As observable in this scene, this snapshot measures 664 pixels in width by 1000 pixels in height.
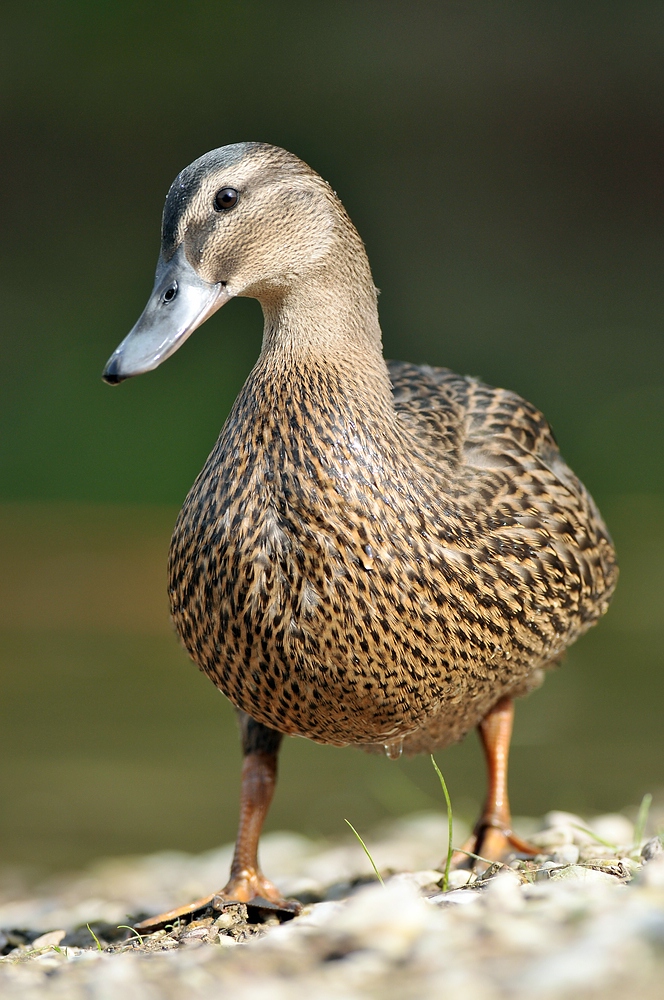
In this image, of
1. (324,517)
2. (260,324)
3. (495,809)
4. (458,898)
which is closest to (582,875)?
(458,898)

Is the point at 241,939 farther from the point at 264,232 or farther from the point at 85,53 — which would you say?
the point at 85,53

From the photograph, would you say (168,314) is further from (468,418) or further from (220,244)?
(468,418)

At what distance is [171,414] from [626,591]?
13.3 ft

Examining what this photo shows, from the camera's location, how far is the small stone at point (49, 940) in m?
3.23

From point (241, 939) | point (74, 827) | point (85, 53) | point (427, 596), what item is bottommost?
point (74, 827)

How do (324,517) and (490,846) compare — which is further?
(490,846)

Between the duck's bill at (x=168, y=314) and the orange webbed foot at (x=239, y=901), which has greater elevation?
the duck's bill at (x=168, y=314)

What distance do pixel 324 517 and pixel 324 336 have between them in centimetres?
45

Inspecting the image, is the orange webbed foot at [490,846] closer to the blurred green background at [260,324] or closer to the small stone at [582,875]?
the small stone at [582,875]

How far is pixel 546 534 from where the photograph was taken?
3.24m

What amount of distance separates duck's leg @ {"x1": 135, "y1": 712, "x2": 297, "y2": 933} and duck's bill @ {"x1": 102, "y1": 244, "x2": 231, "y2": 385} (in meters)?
1.16

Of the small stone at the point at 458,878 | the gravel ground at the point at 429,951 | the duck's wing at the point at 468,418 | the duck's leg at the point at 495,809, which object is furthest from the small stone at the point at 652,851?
the duck's wing at the point at 468,418

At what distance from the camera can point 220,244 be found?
112 inches

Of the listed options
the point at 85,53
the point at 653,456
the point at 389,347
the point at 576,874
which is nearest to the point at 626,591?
the point at 653,456
